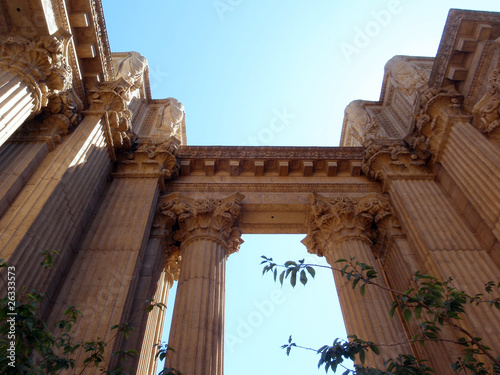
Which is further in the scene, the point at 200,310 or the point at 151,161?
the point at 151,161

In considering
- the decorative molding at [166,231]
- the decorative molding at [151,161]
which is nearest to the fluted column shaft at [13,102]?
the decorative molding at [151,161]

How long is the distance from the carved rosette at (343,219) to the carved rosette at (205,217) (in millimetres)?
2725

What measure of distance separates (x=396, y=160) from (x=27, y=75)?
12.2m

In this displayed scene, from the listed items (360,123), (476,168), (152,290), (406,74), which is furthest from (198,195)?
(406,74)

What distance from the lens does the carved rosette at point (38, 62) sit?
9531 millimetres

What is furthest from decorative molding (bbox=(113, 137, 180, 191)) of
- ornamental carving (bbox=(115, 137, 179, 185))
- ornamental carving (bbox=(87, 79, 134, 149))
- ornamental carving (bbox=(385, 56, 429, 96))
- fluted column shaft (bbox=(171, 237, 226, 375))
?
ornamental carving (bbox=(385, 56, 429, 96))

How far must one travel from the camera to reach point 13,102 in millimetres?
8734

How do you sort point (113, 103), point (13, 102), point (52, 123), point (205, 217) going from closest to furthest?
point (13, 102) → point (52, 123) → point (205, 217) → point (113, 103)

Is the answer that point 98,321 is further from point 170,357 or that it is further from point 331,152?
point 331,152

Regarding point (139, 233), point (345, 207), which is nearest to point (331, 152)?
point (345, 207)

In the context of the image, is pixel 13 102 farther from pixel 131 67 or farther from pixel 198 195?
pixel 131 67

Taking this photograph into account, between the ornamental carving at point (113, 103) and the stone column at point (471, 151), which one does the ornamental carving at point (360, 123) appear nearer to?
the stone column at point (471, 151)

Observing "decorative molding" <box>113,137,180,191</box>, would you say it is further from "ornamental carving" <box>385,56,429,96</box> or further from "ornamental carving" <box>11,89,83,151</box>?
"ornamental carving" <box>385,56,429,96</box>

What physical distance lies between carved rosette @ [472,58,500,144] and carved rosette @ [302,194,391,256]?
3.84m
